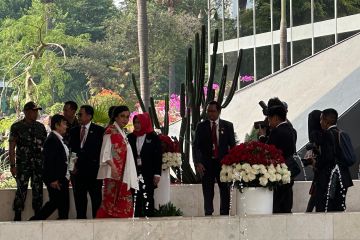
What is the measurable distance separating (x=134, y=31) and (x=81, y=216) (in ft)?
175

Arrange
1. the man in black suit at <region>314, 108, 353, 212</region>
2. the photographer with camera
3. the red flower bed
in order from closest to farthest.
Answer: the red flower bed < the man in black suit at <region>314, 108, 353, 212</region> < the photographer with camera

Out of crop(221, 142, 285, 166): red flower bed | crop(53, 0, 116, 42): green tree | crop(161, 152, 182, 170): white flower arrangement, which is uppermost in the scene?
crop(53, 0, 116, 42): green tree

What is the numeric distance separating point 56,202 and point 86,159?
2.11 feet

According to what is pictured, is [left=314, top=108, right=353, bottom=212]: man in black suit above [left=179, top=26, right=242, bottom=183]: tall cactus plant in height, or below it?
A: below

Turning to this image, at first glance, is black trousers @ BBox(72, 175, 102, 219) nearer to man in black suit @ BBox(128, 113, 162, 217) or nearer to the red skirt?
man in black suit @ BBox(128, 113, 162, 217)

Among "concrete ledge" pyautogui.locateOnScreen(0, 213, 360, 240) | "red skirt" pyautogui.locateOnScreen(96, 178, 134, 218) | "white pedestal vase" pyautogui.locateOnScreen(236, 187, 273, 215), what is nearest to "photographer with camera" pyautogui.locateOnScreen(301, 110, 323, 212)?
"white pedestal vase" pyautogui.locateOnScreen(236, 187, 273, 215)

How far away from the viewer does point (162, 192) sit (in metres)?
17.3

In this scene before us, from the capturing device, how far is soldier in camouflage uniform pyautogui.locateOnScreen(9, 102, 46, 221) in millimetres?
16469

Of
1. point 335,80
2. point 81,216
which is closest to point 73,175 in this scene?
point 81,216

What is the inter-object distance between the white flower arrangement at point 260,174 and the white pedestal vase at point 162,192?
249 centimetres

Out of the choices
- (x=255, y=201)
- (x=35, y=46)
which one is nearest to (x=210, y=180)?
(x=255, y=201)

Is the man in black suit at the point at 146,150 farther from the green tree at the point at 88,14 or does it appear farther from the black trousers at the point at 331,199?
the green tree at the point at 88,14

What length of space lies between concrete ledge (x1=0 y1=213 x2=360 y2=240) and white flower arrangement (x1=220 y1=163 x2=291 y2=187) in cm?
63

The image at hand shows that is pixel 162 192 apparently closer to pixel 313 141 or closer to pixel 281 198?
pixel 281 198
